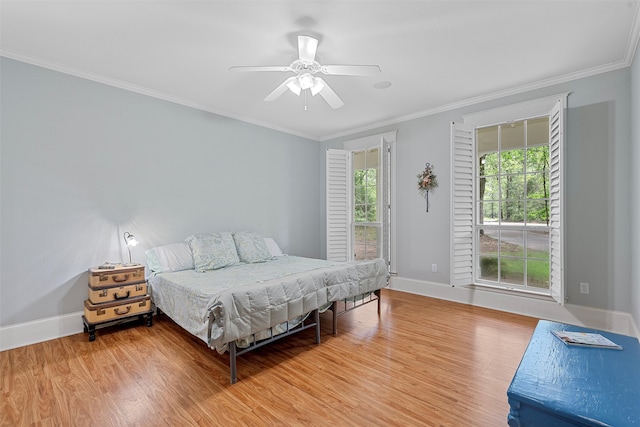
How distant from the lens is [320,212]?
231 inches

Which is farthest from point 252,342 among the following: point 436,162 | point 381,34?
point 436,162

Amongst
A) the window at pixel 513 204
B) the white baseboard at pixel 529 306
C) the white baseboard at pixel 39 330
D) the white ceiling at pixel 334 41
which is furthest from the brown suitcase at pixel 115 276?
the window at pixel 513 204

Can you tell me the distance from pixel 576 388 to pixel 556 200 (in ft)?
8.81

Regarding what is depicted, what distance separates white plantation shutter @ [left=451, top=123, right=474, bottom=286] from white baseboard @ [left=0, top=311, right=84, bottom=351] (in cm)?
448

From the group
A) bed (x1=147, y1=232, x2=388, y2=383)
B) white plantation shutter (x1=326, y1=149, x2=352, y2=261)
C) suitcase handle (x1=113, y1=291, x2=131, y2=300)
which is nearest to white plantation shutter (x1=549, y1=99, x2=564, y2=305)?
bed (x1=147, y1=232, x2=388, y2=383)

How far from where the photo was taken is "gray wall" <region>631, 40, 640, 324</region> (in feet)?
8.17

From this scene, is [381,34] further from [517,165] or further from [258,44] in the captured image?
[517,165]

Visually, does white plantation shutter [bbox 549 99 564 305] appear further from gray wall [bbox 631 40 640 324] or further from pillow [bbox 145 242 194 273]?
pillow [bbox 145 242 194 273]

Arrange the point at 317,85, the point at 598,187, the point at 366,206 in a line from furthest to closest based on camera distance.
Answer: the point at 366,206 → the point at 598,187 → the point at 317,85

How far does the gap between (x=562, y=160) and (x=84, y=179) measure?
506cm

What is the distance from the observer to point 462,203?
156 inches

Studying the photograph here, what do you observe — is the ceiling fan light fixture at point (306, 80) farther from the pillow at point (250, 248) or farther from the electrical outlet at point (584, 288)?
the electrical outlet at point (584, 288)

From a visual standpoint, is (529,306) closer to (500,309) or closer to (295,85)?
(500,309)

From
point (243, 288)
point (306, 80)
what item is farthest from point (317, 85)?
point (243, 288)
